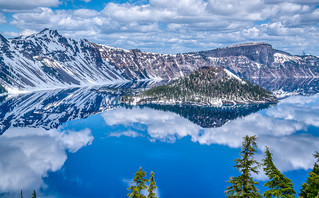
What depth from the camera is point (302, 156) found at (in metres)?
108

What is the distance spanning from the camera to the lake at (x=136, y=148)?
8262cm

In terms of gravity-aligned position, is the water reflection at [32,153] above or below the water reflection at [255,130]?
below

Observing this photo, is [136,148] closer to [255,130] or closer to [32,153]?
[32,153]

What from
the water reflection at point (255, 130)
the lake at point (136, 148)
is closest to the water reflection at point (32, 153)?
the lake at point (136, 148)

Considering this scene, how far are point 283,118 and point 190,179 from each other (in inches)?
4519

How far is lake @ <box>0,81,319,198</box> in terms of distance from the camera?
8262cm

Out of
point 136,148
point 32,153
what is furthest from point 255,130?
point 32,153

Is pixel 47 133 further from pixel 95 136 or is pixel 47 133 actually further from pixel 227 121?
pixel 227 121

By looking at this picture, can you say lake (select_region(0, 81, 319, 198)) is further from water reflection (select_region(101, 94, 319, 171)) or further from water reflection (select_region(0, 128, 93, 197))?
water reflection (select_region(101, 94, 319, 171))

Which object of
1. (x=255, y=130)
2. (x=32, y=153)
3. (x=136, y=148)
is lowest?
(x=32, y=153)

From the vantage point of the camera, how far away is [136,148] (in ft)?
393

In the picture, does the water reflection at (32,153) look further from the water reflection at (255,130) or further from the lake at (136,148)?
the water reflection at (255,130)

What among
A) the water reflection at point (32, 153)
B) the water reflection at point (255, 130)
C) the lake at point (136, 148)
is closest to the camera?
the lake at point (136, 148)

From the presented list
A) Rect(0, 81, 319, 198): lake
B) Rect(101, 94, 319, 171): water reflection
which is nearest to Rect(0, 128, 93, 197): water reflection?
Rect(0, 81, 319, 198): lake
